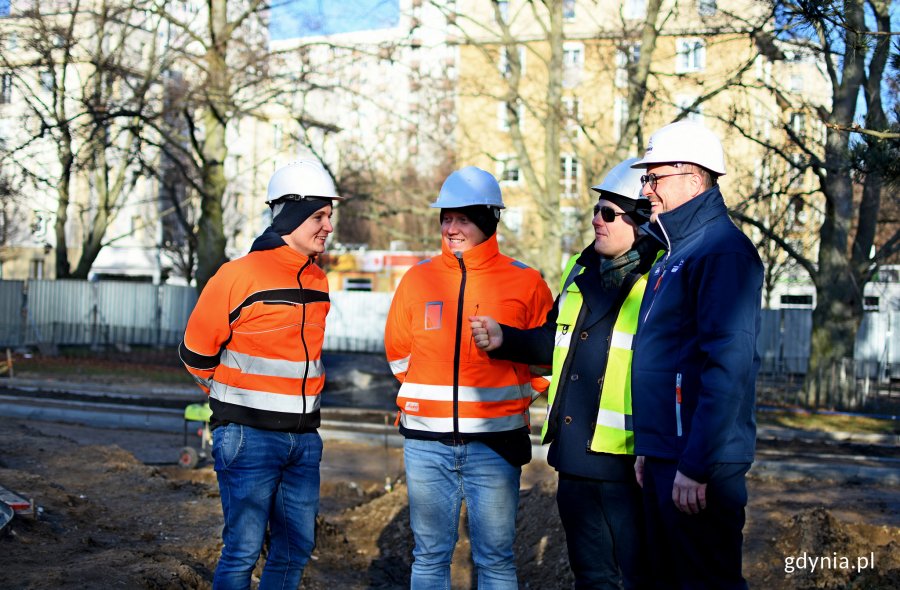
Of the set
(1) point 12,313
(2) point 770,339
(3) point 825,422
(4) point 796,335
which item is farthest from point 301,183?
(4) point 796,335

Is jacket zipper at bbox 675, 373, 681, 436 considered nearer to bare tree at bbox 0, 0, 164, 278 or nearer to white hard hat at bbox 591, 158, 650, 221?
white hard hat at bbox 591, 158, 650, 221

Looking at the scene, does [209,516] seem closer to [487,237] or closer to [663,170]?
[487,237]

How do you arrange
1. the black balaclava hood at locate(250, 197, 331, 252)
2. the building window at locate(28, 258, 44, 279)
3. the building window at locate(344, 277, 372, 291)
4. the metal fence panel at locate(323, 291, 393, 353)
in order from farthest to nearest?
the building window at locate(28, 258, 44, 279) → the building window at locate(344, 277, 372, 291) → the metal fence panel at locate(323, 291, 393, 353) → the black balaclava hood at locate(250, 197, 331, 252)

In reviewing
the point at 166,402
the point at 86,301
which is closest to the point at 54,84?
the point at 86,301

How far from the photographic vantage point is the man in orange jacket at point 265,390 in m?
4.74

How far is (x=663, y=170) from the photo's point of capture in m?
4.08

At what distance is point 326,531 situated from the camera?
8234 mm

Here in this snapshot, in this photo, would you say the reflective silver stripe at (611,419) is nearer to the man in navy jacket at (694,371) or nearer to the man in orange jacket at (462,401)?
the man in navy jacket at (694,371)

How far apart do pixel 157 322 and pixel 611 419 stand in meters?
33.6

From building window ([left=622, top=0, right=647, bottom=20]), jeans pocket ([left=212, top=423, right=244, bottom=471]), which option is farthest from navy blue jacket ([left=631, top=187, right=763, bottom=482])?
building window ([left=622, top=0, right=647, bottom=20])

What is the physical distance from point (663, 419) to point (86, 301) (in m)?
32.1

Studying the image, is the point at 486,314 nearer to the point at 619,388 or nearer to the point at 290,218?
the point at 619,388

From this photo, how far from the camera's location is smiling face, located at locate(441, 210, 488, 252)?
480 cm

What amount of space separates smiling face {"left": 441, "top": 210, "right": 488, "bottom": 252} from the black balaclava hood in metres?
0.73
